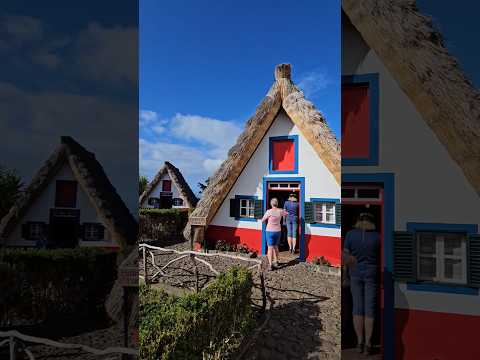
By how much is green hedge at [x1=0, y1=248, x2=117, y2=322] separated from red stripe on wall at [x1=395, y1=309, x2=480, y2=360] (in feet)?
3.37

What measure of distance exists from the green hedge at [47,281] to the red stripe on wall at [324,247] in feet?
2.96

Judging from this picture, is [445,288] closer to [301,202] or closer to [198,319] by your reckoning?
[301,202]

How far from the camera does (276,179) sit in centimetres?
110

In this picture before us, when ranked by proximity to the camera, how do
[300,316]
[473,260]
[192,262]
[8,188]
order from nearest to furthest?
[473,260] → [8,188] → [300,316] → [192,262]

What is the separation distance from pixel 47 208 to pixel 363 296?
1085 mm

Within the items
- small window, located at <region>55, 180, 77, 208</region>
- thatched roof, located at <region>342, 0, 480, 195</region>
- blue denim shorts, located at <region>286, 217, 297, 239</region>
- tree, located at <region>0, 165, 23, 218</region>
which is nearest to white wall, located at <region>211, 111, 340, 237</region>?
blue denim shorts, located at <region>286, 217, 297, 239</region>

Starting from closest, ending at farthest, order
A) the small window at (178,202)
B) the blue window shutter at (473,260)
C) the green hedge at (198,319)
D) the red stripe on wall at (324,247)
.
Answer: the blue window shutter at (473,260) < the green hedge at (198,319) < the red stripe on wall at (324,247) < the small window at (178,202)

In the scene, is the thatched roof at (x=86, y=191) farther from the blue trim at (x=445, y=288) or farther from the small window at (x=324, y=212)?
the blue trim at (x=445, y=288)

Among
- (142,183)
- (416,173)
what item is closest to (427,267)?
(416,173)

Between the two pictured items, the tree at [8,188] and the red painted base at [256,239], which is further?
the red painted base at [256,239]

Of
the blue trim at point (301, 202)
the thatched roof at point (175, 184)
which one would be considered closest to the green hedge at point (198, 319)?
the blue trim at point (301, 202)

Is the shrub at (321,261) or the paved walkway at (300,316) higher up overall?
the shrub at (321,261)


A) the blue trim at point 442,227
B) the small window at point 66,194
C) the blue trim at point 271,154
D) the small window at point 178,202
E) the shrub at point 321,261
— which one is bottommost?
the shrub at point 321,261

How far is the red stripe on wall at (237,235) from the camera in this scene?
1140 millimetres
